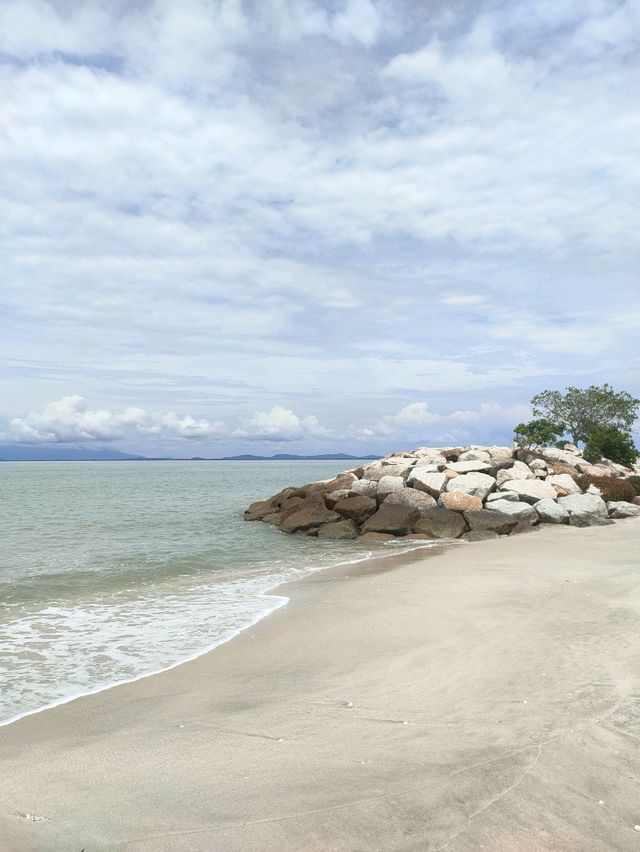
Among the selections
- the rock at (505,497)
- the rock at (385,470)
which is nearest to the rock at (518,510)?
the rock at (505,497)

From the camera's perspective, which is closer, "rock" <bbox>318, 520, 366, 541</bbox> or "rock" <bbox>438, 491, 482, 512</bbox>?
"rock" <bbox>318, 520, 366, 541</bbox>

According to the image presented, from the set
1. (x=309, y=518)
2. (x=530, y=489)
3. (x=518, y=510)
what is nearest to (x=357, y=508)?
(x=309, y=518)

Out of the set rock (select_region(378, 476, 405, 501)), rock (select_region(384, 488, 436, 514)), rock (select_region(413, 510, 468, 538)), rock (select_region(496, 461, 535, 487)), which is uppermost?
rock (select_region(496, 461, 535, 487))

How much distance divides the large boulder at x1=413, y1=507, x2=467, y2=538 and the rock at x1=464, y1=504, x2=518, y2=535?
0.95 feet

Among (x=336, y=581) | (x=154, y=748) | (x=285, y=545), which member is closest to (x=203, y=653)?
(x=154, y=748)

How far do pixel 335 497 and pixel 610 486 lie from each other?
520 inches

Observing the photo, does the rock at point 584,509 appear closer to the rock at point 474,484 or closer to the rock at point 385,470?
the rock at point 474,484

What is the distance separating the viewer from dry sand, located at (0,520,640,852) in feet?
11.6

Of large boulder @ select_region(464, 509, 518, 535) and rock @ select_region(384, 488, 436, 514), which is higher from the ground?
rock @ select_region(384, 488, 436, 514)

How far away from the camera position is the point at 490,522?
21.9m

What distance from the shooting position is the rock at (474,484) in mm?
24594

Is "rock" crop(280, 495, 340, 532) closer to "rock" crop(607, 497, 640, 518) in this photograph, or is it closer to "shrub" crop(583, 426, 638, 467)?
"rock" crop(607, 497, 640, 518)

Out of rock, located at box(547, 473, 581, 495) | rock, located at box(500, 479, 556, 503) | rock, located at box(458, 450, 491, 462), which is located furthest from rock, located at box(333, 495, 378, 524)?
rock, located at box(458, 450, 491, 462)

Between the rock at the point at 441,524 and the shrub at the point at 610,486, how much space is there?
959cm
